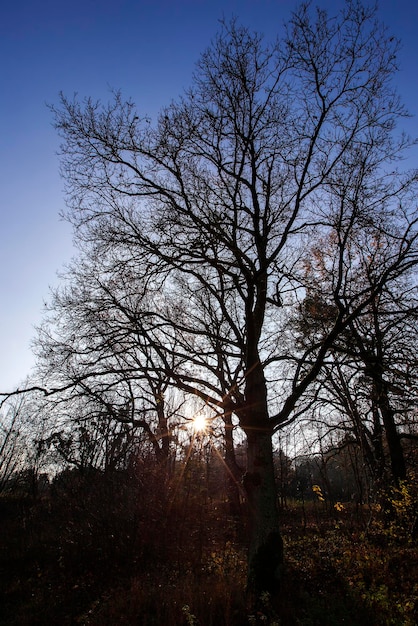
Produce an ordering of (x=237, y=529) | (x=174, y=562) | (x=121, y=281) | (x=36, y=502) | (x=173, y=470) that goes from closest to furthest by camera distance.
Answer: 1. (x=121, y=281)
2. (x=174, y=562)
3. (x=173, y=470)
4. (x=237, y=529)
5. (x=36, y=502)

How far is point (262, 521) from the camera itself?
5.96 metres

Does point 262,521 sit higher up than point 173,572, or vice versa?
point 262,521

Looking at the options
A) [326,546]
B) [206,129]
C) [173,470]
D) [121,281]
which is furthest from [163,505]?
[206,129]

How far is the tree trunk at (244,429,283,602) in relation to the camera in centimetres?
577

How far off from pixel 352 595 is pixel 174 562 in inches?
213

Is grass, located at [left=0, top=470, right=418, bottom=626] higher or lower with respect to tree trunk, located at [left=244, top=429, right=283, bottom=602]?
lower

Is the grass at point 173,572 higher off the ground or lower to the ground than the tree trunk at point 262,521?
lower

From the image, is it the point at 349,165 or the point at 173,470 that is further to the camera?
the point at 173,470

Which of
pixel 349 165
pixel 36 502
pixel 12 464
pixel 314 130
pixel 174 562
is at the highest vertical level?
pixel 314 130

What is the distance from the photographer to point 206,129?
748 centimetres

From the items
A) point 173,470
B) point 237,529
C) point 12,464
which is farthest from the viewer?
point 12,464

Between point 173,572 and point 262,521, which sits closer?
point 262,521

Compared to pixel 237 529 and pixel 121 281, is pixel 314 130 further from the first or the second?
pixel 237 529

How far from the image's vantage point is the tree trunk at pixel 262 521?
5.77 meters
